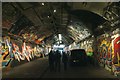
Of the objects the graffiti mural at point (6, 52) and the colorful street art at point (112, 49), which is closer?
the colorful street art at point (112, 49)

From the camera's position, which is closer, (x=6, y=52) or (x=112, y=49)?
(x=112, y=49)

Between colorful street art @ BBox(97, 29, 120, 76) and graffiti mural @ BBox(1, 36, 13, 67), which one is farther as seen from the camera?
graffiti mural @ BBox(1, 36, 13, 67)

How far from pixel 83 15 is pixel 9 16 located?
815cm

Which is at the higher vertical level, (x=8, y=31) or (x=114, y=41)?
(x=8, y=31)

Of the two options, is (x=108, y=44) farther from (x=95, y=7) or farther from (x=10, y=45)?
(x=10, y=45)

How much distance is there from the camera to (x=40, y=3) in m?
22.0

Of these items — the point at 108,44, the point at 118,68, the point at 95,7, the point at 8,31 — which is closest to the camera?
the point at 118,68

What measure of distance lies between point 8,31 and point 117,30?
41.2 feet

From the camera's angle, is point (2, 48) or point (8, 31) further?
point (8, 31)

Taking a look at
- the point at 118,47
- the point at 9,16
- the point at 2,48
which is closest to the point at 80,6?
the point at 118,47

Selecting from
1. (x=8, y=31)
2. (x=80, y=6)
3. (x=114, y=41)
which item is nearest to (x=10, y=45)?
(x=8, y=31)

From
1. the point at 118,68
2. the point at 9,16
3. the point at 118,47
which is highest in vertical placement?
the point at 9,16

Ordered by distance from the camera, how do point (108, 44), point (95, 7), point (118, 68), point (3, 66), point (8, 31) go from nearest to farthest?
point (118, 68)
point (95, 7)
point (108, 44)
point (3, 66)
point (8, 31)

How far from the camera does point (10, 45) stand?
28.8m
